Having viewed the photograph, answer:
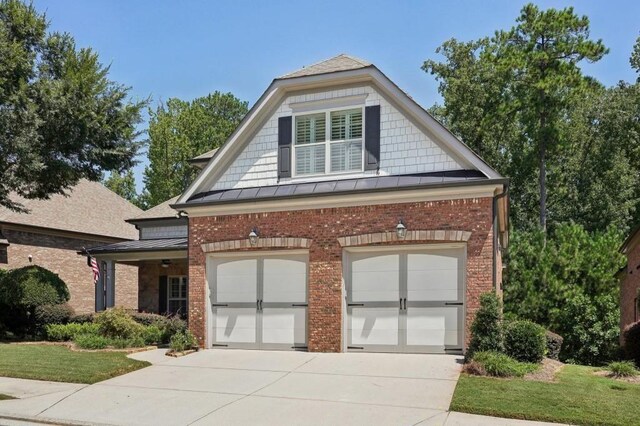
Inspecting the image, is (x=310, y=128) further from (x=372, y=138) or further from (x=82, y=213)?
(x=82, y=213)

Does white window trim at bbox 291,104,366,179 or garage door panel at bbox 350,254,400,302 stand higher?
white window trim at bbox 291,104,366,179

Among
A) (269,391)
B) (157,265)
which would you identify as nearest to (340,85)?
(269,391)

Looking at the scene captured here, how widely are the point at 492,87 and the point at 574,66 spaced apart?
4383mm

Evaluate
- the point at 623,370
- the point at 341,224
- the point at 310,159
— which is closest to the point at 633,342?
the point at 623,370

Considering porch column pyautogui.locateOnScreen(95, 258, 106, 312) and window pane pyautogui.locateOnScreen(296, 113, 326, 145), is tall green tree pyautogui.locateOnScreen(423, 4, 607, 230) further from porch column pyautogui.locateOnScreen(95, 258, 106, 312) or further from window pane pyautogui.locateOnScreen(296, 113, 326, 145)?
porch column pyautogui.locateOnScreen(95, 258, 106, 312)

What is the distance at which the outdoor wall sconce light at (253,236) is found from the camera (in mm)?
13970

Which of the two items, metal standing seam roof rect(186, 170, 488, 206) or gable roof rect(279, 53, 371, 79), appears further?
gable roof rect(279, 53, 371, 79)

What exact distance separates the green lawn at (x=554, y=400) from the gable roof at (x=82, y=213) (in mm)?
20171

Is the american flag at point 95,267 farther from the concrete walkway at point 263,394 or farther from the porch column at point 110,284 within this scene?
the concrete walkway at point 263,394

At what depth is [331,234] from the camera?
13.4 meters

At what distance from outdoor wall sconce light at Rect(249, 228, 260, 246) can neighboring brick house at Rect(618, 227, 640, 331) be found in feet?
36.7

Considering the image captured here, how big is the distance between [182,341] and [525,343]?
766 cm

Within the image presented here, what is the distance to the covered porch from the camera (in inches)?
782

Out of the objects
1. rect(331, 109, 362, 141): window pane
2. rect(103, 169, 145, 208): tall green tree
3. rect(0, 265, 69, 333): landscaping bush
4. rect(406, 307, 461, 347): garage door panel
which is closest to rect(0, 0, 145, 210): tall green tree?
rect(0, 265, 69, 333): landscaping bush
